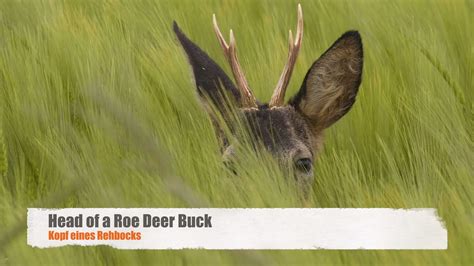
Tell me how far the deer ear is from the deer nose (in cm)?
24

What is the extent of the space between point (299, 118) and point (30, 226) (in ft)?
3.18

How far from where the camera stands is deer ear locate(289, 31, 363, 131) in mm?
3025

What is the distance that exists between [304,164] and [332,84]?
305 millimetres

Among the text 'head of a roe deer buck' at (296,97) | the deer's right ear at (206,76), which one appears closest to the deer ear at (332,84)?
the text 'head of a roe deer buck' at (296,97)

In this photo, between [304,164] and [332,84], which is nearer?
[304,164]

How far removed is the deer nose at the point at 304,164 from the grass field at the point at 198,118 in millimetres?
34

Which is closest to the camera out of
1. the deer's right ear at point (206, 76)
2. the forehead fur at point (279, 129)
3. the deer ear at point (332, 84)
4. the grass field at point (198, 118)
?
the grass field at point (198, 118)

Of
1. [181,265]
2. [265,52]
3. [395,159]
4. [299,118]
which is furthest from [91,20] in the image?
[181,265]

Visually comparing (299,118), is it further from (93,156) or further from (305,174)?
(93,156)

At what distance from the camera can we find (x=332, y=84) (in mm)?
3104

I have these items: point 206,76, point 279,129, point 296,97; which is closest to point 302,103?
point 296,97

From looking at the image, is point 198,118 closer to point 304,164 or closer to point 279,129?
point 279,129

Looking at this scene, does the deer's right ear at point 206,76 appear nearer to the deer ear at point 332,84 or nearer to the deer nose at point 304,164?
the deer ear at point 332,84

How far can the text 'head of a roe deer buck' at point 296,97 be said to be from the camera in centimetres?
293
